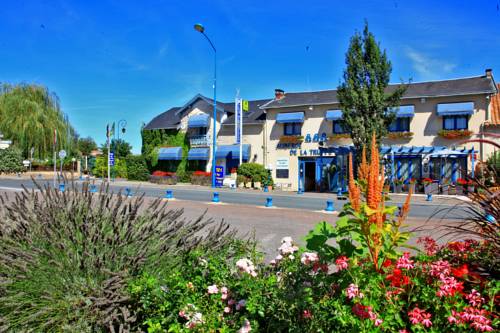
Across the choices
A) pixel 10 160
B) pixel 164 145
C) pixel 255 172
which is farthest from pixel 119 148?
pixel 255 172

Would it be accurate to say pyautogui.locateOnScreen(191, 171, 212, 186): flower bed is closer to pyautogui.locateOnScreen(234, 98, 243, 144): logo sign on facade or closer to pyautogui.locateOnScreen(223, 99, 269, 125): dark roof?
pyautogui.locateOnScreen(234, 98, 243, 144): logo sign on facade

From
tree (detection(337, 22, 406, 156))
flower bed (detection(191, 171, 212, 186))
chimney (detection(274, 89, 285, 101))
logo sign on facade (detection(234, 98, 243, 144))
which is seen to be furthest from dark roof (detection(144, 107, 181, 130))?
tree (detection(337, 22, 406, 156))

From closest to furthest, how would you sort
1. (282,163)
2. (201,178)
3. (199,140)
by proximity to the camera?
1. (282,163)
2. (201,178)
3. (199,140)

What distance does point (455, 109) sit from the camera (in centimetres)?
2375

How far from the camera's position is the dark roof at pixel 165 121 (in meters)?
38.7

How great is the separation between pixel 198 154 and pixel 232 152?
4.02 m

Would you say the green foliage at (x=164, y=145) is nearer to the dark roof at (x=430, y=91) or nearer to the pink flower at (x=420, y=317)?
the dark roof at (x=430, y=91)

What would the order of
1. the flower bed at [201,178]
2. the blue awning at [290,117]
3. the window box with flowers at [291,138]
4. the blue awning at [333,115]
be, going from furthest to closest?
the flower bed at [201,178]
the window box with flowers at [291,138]
the blue awning at [290,117]
the blue awning at [333,115]

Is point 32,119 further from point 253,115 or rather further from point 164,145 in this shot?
point 253,115

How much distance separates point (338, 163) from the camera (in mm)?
27312

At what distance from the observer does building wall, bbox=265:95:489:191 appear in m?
23.7

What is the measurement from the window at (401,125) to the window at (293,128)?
7.08 m

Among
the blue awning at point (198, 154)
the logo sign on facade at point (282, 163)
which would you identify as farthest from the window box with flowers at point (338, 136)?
the blue awning at point (198, 154)

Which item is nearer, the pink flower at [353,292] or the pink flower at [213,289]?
the pink flower at [353,292]
